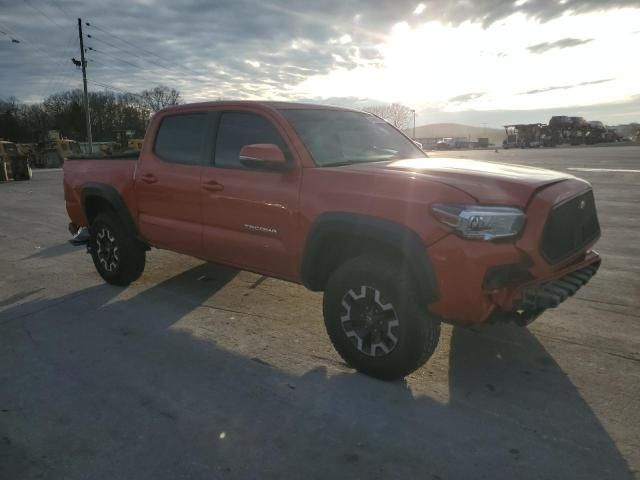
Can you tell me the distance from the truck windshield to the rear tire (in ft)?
8.02

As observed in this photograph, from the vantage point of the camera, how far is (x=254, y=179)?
3.94 metres

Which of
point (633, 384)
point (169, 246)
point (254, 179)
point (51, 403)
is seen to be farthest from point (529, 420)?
point (169, 246)

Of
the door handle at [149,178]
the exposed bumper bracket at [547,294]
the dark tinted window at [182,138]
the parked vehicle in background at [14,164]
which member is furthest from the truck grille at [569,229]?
the parked vehicle in background at [14,164]

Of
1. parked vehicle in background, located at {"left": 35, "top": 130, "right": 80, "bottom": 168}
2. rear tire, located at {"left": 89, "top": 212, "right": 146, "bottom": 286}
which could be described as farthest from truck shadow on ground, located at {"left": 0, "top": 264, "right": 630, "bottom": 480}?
parked vehicle in background, located at {"left": 35, "top": 130, "right": 80, "bottom": 168}

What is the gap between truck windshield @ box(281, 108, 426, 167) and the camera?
12.7 feet

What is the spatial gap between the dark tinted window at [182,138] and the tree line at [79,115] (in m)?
69.0

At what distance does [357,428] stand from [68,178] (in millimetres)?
4875

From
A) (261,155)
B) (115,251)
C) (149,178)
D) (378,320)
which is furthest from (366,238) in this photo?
(115,251)

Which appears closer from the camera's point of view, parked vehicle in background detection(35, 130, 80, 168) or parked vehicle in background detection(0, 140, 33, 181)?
parked vehicle in background detection(0, 140, 33, 181)

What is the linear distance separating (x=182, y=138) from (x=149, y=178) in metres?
0.54

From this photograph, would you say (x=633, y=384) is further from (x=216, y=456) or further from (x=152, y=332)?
(x=152, y=332)

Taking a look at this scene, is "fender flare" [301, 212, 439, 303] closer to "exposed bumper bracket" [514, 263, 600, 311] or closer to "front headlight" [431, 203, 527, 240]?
"front headlight" [431, 203, 527, 240]

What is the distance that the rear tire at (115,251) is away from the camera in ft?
17.5

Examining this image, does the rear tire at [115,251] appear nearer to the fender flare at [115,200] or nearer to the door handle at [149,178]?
the fender flare at [115,200]
